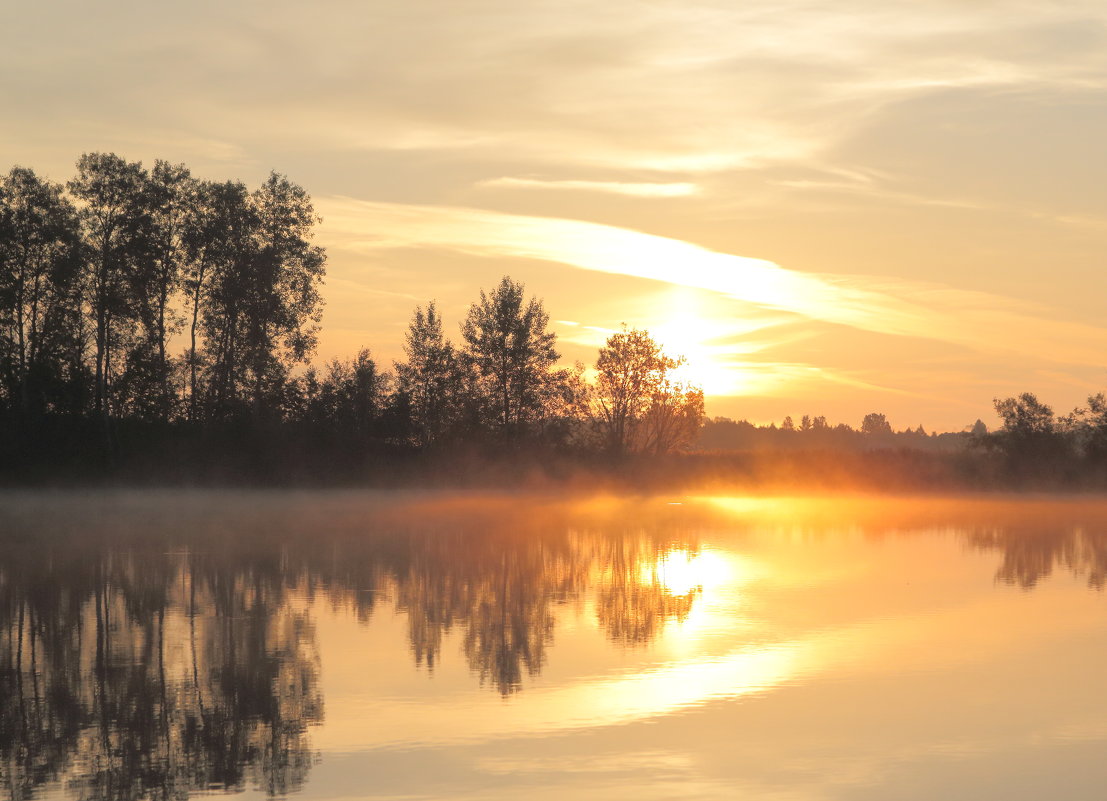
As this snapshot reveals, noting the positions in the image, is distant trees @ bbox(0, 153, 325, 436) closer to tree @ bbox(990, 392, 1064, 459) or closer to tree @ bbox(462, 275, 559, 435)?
tree @ bbox(462, 275, 559, 435)

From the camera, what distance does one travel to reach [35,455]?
2141 inches

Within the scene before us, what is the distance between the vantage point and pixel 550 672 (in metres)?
13.5

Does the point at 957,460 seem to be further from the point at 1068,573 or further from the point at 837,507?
the point at 1068,573

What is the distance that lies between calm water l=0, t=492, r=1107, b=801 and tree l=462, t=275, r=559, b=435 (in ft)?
122

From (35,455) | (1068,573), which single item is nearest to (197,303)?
(35,455)

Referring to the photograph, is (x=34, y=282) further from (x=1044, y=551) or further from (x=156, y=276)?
(x=1044, y=551)

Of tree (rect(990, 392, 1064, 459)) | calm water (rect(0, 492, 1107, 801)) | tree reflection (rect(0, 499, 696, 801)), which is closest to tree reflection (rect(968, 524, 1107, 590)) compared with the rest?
calm water (rect(0, 492, 1107, 801))

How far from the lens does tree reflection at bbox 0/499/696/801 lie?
10086 millimetres

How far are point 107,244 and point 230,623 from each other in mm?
41953

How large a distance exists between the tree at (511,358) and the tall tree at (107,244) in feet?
61.0

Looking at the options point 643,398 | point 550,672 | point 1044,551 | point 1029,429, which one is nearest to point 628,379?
point 643,398

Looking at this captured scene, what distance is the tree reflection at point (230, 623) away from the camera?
397 inches

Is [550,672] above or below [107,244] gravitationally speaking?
below

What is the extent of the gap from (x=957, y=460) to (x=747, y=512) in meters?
25.4
